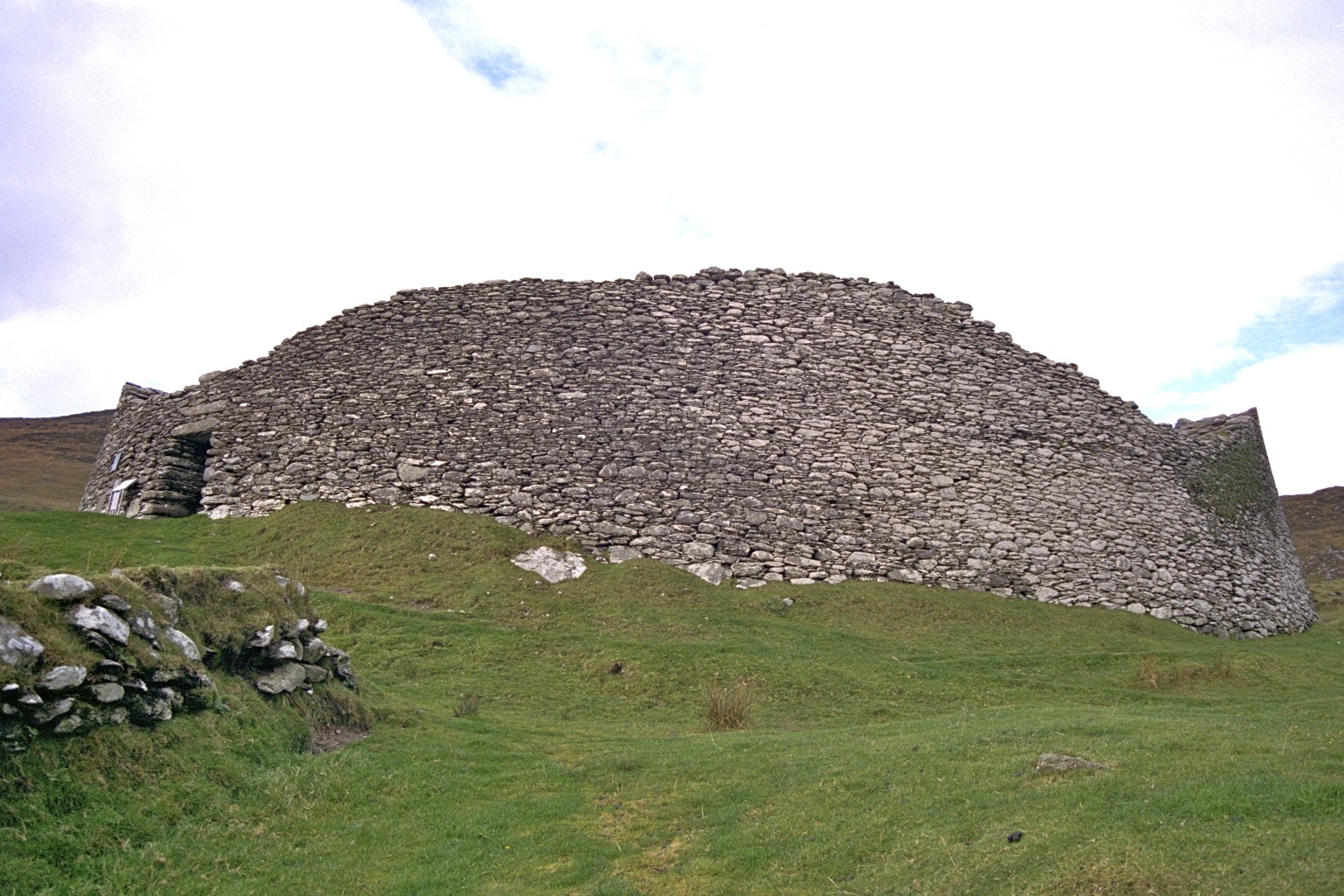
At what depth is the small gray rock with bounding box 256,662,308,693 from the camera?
9.84 meters

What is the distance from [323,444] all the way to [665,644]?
438 inches

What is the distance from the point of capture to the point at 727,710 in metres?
13.4

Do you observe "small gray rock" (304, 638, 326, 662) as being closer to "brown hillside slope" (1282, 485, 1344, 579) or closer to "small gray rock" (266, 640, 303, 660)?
"small gray rock" (266, 640, 303, 660)

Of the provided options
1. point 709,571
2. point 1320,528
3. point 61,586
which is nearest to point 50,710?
point 61,586

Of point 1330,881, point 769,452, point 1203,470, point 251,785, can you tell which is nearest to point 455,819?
point 251,785

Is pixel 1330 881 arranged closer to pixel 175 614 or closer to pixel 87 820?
pixel 87 820

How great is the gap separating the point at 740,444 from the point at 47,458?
53.8 meters

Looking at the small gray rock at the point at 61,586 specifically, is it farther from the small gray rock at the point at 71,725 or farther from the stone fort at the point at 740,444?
the stone fort at the point at 740,444

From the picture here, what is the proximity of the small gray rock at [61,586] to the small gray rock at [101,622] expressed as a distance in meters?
0.11

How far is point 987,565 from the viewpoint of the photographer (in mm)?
22703

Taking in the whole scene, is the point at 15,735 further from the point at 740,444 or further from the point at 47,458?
the point at 47,458

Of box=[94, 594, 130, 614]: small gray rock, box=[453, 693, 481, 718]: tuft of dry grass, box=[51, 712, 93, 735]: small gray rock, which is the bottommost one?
box=[453, 693, 481, 718]: tuft of dry grass

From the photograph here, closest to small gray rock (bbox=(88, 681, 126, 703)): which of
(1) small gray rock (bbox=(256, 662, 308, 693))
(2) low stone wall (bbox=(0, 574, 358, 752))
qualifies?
(2) low stone wall (bbox=(0, 574, 358, 752))

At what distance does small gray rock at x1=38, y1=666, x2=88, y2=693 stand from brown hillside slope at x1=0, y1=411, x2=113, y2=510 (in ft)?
135
